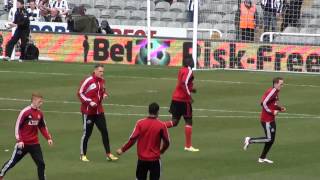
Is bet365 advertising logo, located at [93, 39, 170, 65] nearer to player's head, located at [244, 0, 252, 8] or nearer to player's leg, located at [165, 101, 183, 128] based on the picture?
player's head, located at [244, 0, 252, 8]

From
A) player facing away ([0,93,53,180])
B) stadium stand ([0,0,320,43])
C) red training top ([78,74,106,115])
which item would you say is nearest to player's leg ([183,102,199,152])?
red training top ([78,74,106,115])

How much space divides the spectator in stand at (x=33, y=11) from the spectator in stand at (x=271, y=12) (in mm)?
10619

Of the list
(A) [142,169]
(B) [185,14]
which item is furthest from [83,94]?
(B) [185,14]

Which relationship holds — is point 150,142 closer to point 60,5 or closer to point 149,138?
point 149,138

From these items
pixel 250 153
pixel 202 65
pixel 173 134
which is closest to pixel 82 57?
pixel 202 65

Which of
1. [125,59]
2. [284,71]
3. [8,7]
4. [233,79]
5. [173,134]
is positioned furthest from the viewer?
[8,7]

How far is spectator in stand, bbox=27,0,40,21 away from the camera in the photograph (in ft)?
147

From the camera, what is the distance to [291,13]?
4069 centimetres

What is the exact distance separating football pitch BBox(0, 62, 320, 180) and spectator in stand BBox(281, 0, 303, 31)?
307 cm

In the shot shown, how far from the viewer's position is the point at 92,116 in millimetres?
21391

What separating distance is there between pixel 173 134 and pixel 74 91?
8347 millimetres

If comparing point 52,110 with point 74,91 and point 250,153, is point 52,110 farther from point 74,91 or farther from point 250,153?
point 250,153

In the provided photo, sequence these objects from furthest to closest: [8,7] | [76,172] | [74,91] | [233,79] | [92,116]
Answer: [8,7] → [233,79] → [74,91] → [92,116] → [76,172]

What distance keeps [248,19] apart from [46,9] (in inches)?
390
